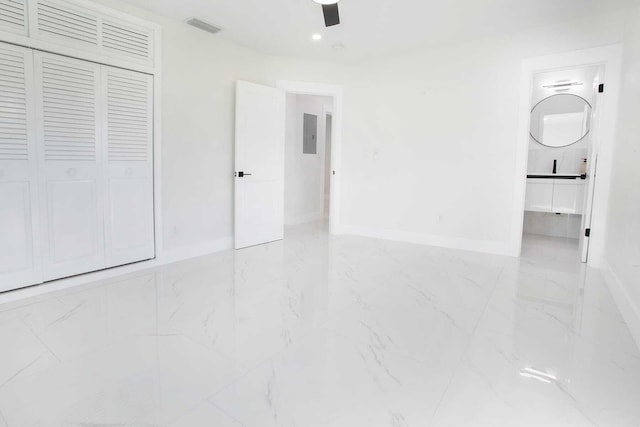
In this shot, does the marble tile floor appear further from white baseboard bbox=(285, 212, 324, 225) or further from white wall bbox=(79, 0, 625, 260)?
white baseboard bbox=(285, 212, 324, 225)

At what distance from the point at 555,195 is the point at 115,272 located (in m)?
5.51

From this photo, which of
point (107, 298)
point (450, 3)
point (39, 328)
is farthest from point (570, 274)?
point (39, 328)

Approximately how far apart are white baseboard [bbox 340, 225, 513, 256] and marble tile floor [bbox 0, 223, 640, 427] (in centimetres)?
87

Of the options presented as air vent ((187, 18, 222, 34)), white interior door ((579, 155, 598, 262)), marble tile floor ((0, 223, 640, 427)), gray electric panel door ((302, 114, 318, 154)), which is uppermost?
air vent ((187, 18, 222, 34))

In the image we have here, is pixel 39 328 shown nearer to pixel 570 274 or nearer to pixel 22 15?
pixel 22 15

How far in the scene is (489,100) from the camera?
4.27 m

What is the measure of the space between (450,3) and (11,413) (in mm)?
4100

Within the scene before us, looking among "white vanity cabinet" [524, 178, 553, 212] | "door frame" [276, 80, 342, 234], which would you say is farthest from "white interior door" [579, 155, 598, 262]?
"door frame" [276, 80, 342, 234]

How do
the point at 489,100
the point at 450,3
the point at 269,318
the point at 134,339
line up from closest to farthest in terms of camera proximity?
the point at 134,339 < the point at 269,318 < the point at 450,3 < the point at 489,100

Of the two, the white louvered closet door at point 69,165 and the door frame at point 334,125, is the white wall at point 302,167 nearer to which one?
the door frame at point 334,125

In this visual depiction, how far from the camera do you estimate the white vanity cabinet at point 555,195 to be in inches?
193

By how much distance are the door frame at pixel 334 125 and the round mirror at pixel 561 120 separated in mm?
2978

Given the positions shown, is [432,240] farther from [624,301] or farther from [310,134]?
[310,134]

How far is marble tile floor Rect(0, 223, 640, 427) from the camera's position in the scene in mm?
1544
